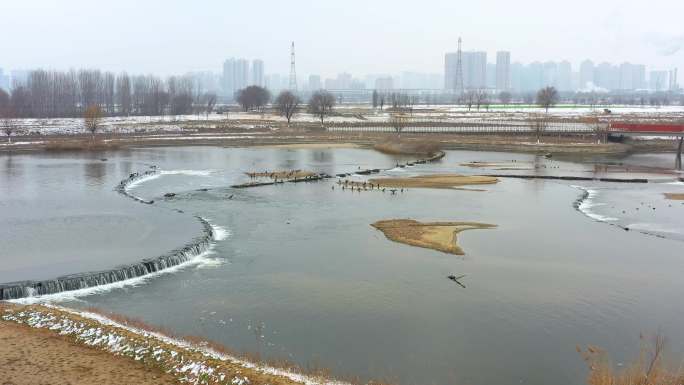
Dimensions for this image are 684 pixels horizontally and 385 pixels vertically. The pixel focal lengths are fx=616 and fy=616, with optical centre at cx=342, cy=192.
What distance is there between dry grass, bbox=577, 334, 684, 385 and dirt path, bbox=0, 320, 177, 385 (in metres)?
8.55

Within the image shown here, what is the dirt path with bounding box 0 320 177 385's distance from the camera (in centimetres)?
1234

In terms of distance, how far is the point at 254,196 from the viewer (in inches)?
1372

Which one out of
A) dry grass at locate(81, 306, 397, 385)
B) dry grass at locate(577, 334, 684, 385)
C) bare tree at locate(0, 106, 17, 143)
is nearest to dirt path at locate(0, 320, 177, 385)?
dry grass at locate(81, 306, 397, 385)

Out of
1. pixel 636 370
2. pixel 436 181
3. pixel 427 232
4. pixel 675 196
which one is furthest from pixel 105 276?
pixel 675 196

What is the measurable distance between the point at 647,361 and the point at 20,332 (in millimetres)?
14669

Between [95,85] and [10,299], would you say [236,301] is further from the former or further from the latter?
[95,85]

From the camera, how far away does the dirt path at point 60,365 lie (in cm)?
1234

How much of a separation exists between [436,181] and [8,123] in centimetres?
5685

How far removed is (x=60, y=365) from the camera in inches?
510

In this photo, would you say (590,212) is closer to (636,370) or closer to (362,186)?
(362,186)

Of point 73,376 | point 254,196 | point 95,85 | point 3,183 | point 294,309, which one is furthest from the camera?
point 95,85

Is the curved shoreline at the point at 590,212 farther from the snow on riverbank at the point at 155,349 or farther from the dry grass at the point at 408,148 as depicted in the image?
the dry grass at the point at 408,148

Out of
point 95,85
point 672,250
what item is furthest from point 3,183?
point 95,85

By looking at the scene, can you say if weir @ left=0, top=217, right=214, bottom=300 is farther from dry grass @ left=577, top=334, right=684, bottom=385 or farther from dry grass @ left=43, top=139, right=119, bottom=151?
dry grass @ left=43, top=139, right=119, bottom=151
